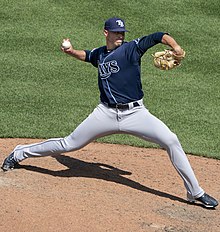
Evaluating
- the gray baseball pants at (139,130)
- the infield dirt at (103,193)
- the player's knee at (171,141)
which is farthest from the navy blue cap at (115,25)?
the infield dirt at (103,193)

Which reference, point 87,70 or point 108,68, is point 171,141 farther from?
point 87,70

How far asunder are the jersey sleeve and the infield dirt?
160cm

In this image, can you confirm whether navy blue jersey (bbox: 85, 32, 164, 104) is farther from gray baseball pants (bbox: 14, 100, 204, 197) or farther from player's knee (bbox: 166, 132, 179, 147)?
player's knee (bbox: 166, 132, 179, 147)

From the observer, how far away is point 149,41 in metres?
7.21

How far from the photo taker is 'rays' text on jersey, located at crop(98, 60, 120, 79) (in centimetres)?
747

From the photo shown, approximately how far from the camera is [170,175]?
8461 mm

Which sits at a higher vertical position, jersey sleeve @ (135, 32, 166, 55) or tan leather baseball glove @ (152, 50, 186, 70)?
jersey sleeve @ (135, 32, 166, 55)

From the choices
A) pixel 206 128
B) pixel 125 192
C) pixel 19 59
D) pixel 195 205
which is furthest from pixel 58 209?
pixel 19 59

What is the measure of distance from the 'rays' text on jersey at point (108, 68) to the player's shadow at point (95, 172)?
1301mm

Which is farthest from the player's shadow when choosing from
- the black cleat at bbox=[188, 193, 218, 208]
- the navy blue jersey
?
the navy blue jersey

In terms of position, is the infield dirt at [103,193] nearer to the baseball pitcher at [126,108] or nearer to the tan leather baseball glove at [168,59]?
the baseball pitcher at [126,108]

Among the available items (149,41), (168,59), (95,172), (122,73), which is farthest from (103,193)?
(149,41)

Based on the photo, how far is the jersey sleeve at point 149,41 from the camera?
23.3 ft

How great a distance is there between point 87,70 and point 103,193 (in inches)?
191
